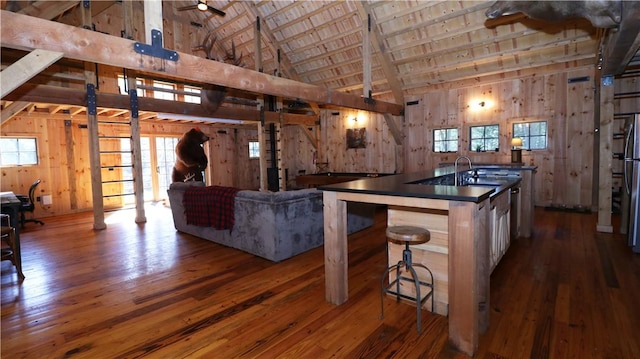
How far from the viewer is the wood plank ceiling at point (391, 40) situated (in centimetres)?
560

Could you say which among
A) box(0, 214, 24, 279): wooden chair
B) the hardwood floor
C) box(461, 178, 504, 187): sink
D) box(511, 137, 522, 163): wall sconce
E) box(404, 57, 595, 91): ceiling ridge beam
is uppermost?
box(404, 57, 595, 91): ceiling ridge beam

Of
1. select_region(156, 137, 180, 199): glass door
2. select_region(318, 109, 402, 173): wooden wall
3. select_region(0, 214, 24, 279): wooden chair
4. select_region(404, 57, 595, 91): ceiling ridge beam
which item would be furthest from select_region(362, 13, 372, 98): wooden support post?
select_region(156, 137, 180, 199): glass door

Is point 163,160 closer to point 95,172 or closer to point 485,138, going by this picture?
point 95,172

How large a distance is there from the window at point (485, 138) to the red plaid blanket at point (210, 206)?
572 cm

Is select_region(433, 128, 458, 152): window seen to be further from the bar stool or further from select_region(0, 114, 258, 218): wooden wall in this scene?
select_region(0, 114, 258, 218): wooden wall

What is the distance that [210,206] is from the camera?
4332mm

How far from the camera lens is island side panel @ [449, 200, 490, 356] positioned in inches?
74.5

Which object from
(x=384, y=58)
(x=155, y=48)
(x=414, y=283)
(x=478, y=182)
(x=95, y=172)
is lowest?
(x=414, y=283)

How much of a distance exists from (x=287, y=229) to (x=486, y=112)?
5.75 m

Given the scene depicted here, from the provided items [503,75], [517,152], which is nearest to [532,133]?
[517,152]

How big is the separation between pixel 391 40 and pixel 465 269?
600 cm

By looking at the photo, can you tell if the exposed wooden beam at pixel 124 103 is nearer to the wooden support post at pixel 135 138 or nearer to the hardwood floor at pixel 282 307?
the wooden support post at pixel 135 138

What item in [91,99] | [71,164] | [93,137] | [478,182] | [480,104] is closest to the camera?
[478,182]

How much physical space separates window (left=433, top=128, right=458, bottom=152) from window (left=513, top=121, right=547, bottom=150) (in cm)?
124
